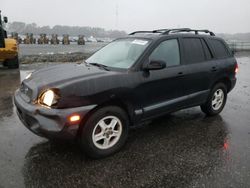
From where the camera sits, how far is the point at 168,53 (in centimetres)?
444

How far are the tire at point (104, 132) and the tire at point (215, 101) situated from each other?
2.27 meters

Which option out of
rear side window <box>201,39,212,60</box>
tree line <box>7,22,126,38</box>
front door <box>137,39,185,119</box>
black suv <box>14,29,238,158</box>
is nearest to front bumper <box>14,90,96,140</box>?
black suv <box>14,29,238,158</box>

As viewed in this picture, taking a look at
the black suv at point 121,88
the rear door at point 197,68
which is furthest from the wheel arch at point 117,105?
the rear door at point 197,68

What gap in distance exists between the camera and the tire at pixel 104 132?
3.40 meters

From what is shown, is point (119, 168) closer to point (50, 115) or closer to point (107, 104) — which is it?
point (107, 104)

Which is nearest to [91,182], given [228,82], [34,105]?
[34,105]

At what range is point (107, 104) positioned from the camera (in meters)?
3.60

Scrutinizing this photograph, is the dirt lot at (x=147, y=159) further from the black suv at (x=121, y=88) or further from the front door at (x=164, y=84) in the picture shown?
the front door at (x=164, y=84)

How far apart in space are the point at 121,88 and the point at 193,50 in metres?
1.94

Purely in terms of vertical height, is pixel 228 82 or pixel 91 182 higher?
pixel 228 82

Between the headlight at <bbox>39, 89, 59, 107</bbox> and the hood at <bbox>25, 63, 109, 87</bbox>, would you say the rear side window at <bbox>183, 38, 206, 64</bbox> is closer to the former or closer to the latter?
the hood at <bbox>25, 63, 109, 87</bbox>

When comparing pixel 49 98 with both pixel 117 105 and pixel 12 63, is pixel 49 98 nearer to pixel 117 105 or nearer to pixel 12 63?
pixel 117 105

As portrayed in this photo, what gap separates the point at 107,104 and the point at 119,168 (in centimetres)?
87

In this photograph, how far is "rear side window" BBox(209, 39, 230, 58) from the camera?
5353mm
